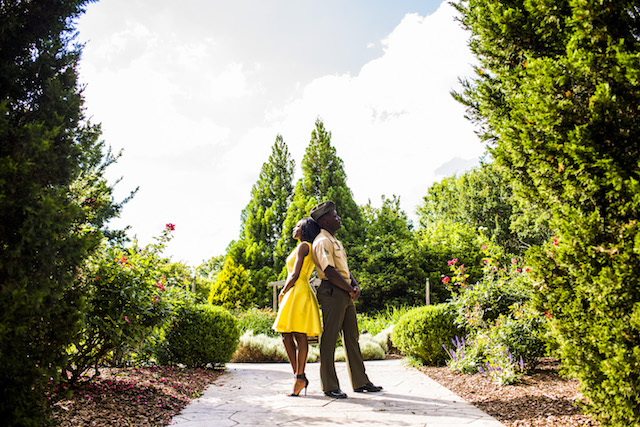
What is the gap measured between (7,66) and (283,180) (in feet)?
69.0

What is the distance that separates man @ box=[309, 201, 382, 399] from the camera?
17.6ft

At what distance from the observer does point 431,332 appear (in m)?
7.89

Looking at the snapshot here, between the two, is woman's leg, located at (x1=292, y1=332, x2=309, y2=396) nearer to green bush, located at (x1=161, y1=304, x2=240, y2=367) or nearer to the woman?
the woman

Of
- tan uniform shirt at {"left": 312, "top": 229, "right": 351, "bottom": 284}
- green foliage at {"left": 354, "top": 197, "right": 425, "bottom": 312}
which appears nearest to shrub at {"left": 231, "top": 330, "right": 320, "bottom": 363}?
tan uniform shirt at {"left": 312, "top": 229, "right": 351, "bottom": 284}

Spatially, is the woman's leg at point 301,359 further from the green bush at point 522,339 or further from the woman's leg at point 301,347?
the green bush at point 522,339

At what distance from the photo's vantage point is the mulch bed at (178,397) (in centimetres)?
427

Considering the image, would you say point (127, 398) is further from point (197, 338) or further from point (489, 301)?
point (489, 301)

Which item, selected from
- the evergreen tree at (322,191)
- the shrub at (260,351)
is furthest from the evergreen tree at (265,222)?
the shrub at (260,351)

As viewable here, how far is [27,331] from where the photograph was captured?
3172 mm

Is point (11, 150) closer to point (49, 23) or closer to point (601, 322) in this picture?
point (49, 23)

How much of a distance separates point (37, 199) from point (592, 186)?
4.10 meters

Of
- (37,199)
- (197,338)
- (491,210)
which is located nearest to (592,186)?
(37,199)

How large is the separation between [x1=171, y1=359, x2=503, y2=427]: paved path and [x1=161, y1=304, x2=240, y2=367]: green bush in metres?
0.81

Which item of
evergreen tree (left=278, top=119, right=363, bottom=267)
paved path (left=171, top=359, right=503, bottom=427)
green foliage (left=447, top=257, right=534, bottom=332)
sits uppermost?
evergreen tree (left=278, top=119, right=363, bottom=267)
